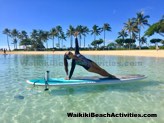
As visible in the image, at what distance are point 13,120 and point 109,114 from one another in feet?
12.2

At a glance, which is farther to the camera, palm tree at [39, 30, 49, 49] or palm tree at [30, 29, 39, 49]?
palm tree at [30, 29, 39, 49]

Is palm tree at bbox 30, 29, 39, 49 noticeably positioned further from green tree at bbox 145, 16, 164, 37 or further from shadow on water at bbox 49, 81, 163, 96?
shadow on water at bbox 49, 81, 163, 96

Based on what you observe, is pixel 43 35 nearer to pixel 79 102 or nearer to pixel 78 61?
pixel 78 61

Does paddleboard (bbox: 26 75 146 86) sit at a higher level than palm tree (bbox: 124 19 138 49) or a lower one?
lower

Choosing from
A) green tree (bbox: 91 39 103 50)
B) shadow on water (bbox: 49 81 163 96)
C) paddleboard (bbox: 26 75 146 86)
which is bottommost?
shadow on water (bbox: 49 81 163 96)

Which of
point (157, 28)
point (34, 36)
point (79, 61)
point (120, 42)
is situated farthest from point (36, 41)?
point (79, 61)

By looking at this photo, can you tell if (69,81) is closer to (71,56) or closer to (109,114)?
(71,56)

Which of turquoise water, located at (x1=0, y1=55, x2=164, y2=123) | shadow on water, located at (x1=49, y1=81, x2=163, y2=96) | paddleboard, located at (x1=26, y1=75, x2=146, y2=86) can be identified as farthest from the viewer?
paddleboard, located at (x1=26, y1=75, x2=146, y2=86)

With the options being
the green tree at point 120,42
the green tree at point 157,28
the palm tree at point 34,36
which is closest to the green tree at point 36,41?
the palm tree at point 34,36

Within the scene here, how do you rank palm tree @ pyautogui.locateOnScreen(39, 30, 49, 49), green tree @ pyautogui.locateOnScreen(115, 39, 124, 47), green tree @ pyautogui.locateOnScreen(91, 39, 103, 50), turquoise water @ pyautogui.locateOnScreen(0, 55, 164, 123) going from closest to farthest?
turquoise water @ pyautogui.locateOnScreen(0, 55, 164, 123), green tree @ pyautogui.locateOnScreen(115, 39, 124, 47), green tree @ pyautogui.locateOnScreen(91, 39, 103, 50), palm tree @ pyautogui.locateOnScreen(39, 30, 49, 49)

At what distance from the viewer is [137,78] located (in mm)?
13141

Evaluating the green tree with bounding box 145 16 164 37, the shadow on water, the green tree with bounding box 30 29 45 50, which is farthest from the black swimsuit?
the green tree with bounding box 30 29 45 50

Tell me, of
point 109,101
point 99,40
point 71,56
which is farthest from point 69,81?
point 99,40

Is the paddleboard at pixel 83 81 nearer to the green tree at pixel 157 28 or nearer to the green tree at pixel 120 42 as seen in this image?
the green tree at pixel 157 28
